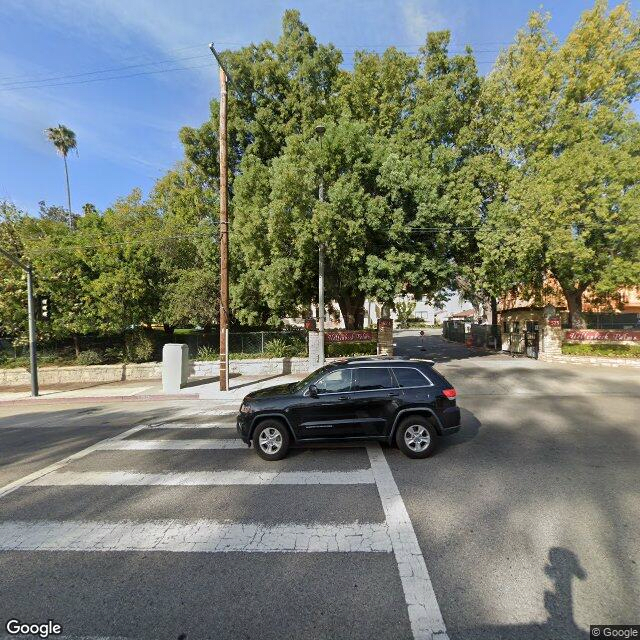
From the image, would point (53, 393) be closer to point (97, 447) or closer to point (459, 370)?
point (97, 447)

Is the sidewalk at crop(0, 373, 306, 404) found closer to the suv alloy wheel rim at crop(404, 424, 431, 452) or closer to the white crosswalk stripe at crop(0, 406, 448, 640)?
the suv alloy wheel rim at crop(404, 424, 431, 452)

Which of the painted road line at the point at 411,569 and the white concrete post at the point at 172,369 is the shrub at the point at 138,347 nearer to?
the white concrete post at the point at 172,369

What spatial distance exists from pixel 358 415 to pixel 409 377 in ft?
3.78

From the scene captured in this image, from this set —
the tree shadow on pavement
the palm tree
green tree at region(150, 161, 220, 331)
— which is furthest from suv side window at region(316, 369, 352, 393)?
the palm tree

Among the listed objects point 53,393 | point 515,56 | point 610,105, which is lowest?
point 53,393

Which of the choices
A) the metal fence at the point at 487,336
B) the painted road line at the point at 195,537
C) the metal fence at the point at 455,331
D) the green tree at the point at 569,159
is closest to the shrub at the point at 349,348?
the green tree at the point at 569,159

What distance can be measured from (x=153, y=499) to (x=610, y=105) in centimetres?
2514

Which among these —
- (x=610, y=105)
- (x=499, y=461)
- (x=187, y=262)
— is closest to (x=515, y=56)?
(x=610, y=105)

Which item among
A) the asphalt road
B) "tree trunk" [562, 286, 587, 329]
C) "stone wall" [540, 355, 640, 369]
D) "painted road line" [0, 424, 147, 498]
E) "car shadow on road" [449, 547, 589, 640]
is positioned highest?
"tree trunk" [562, 286, 587, 329]

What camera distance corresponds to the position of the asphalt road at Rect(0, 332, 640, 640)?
2.91m

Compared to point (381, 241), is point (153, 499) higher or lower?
lower

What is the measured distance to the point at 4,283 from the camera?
16656 mm

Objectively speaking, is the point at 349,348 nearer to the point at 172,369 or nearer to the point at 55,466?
the point at 172,369

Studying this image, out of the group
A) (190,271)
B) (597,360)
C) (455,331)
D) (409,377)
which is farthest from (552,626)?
(455,331)
